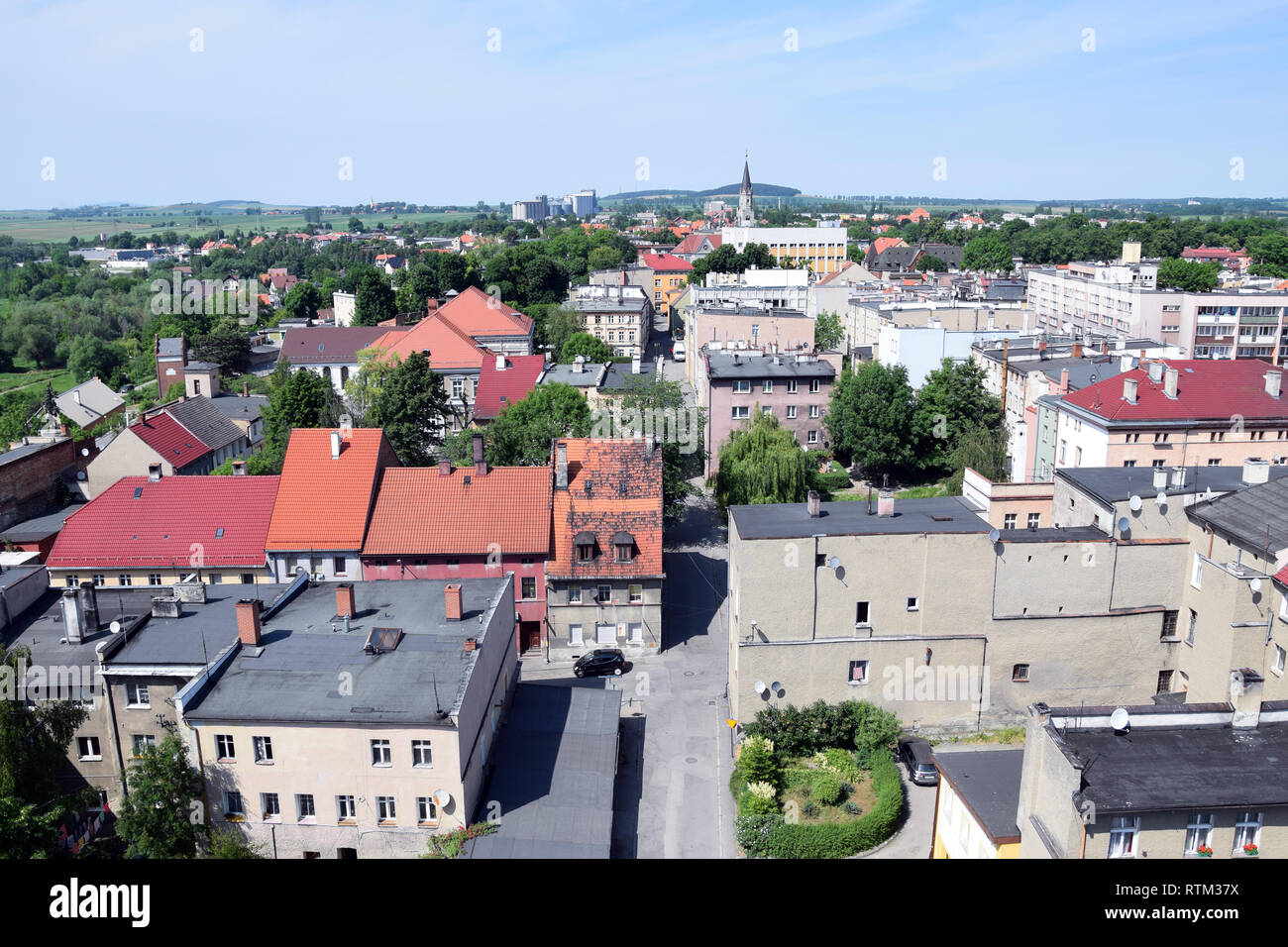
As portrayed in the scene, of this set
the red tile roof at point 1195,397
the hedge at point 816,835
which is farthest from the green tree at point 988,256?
the hedge at point 816,835

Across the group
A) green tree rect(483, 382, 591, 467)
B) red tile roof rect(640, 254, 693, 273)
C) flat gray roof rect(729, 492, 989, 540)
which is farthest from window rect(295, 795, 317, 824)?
red tile roof rect(640, 254, 693, 273)

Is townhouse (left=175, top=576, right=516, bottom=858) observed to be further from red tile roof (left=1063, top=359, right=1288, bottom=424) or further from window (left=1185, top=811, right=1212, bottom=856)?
red tile roof (left=1063, top=359, right=1288, bottom=424)

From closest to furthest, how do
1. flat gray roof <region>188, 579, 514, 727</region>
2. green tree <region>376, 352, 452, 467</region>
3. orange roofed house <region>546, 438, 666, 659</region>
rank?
flat gray roof <region>188, 579, 514, 727</region>
orange roofed house <region>546, 438, 666, 659</region>
green tree <region>376, 352, 452, 467</region>

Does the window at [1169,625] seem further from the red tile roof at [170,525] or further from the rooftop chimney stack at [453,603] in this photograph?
the red tile roof at [170,525]

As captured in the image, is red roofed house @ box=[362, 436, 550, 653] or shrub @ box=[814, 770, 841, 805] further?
red roofed house @ box=[362, 436, 550, 653]

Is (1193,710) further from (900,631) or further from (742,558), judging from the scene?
(742,558)

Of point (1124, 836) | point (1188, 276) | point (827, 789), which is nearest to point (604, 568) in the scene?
point (827, 789)
